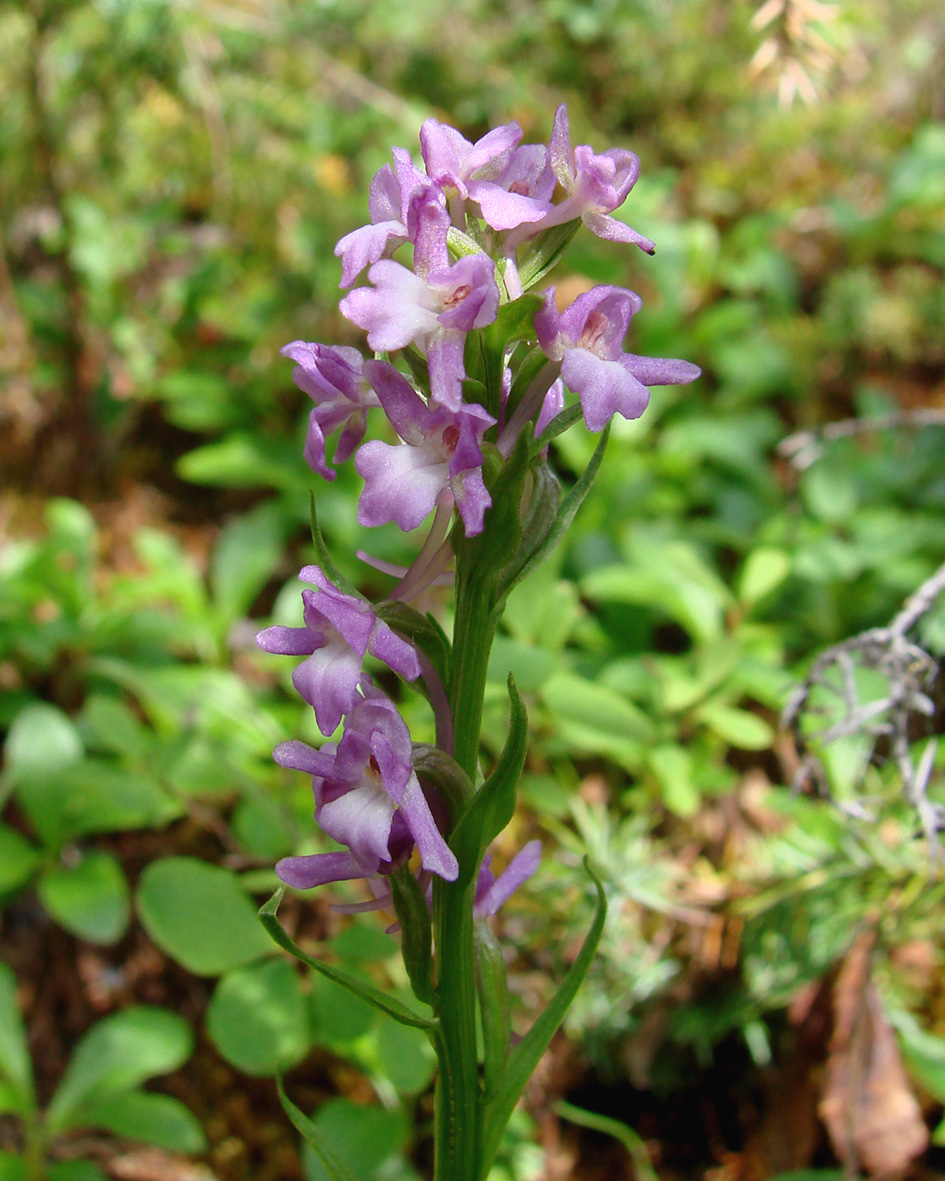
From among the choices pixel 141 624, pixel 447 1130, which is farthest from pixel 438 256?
pixel 141 624

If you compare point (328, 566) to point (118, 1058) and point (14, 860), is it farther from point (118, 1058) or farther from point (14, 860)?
point (14, 860)

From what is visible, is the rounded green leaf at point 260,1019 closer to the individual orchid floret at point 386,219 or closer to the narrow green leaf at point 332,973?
the narrow green leaf at point 332,973

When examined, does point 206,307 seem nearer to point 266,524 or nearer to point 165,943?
point 266,524

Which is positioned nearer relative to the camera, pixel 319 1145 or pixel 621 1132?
pixel 319 1145

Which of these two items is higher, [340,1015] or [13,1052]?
[340,1015]

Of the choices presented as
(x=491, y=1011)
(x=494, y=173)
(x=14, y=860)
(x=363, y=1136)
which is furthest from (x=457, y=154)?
(x=14, y=860)

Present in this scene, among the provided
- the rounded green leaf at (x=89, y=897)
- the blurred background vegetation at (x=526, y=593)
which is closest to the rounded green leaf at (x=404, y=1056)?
the blurred background vegetation at (x=526, y=593)

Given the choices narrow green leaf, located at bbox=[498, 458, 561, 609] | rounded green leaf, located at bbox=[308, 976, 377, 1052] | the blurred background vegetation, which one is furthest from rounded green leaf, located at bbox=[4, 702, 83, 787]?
narrow green leaf, located at bbox=[498, 458, 561, 609]
